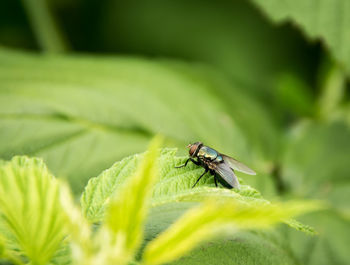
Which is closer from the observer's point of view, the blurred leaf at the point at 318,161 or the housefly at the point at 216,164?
the housefly at the point at 216,164

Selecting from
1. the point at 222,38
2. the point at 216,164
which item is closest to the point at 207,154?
the point at 216,164

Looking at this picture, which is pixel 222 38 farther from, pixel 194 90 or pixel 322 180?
pixel 322 180

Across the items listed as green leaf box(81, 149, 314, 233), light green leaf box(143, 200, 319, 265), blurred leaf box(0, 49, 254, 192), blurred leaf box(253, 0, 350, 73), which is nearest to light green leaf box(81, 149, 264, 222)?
green leaf box(81, 149, 314, 233)

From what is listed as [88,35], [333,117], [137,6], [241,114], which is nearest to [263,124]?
[241,114]

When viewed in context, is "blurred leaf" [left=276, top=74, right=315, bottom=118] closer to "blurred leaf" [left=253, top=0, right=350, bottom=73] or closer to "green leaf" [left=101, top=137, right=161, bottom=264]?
"blurred leaf" [left=253, top=0, right=350, bottom=73]

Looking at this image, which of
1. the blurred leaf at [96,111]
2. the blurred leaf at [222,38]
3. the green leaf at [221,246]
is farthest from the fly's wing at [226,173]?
the blurred leaf at [222,38]

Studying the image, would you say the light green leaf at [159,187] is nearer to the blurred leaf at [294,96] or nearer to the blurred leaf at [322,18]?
the blurred leaf at [322,18]

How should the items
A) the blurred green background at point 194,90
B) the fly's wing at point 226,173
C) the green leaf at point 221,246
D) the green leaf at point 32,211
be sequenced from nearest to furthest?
the green leaf at point 32,211 < the green leaf at point 221,246 < the fly's wing at point 226,173 < the blurred green background at point 194,90

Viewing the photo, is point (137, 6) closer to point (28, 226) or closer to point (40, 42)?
point (40, 42)
